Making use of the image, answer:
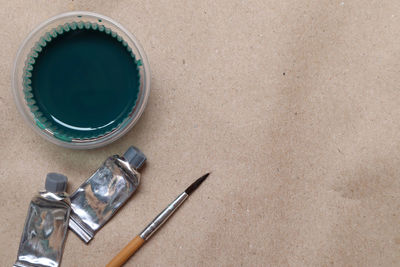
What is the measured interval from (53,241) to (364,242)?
0.50 m

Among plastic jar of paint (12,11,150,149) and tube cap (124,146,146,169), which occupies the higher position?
plastic jar of paint (12,11,150,149)

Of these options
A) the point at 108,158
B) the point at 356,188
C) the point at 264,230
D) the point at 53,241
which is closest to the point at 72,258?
the point at 53,241

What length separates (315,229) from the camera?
2.04 feet

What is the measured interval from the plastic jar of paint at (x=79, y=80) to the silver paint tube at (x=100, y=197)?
5 cm

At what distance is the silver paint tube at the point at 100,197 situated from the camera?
0.59 meters

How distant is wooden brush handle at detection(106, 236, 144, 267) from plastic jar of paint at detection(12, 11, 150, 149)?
6.3 inches

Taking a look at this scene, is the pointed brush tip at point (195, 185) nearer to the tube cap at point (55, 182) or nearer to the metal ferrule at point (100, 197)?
the metal ferrule at point (100, 197)

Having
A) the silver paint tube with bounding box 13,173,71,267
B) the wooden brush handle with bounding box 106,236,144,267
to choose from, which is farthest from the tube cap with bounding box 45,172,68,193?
the wooden brush handle with bounding box 106,236,144,267

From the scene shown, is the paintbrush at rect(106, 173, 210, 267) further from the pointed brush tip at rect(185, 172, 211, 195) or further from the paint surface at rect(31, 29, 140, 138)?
the paint surface at rect(31, 29, 140, 138)

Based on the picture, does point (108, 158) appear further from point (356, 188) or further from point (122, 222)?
point (356, 188)

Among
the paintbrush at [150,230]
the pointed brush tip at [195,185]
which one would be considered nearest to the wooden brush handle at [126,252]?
the paintbrush at [150,230]

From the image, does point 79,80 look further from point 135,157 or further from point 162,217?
point 162,217

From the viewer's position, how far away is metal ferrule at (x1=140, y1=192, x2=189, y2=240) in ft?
1.94

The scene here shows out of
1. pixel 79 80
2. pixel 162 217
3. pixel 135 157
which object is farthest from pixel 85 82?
pixel 162 217
